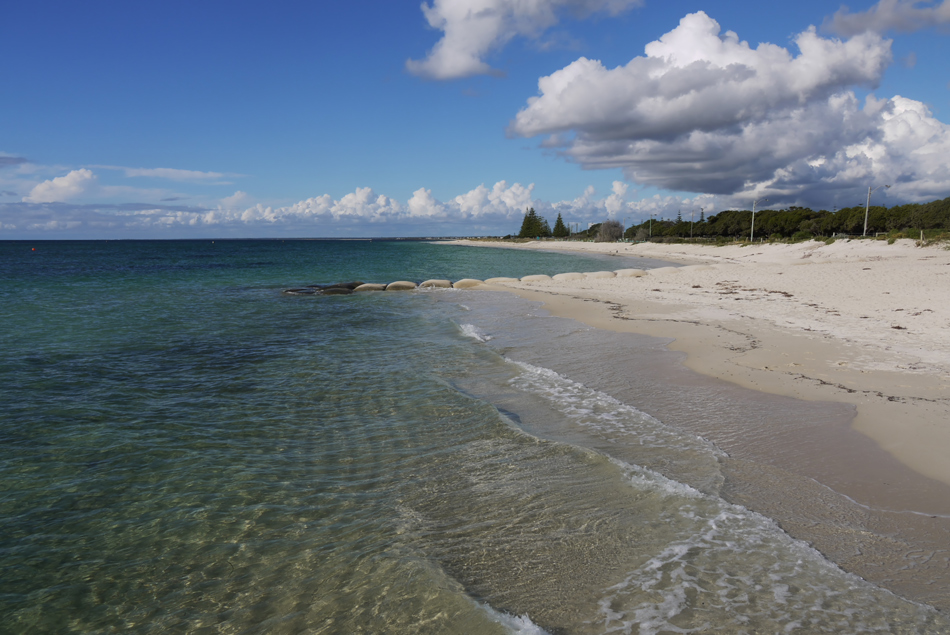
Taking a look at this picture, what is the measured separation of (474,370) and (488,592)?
7.37m

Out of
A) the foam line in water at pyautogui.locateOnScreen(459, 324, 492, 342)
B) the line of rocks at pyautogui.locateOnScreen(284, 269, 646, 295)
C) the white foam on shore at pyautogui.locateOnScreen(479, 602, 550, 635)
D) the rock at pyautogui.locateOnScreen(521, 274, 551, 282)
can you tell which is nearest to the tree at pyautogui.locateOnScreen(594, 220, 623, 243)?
the line of rocks at pyautogui.locateOnScreen(284, 269, 646, 295)

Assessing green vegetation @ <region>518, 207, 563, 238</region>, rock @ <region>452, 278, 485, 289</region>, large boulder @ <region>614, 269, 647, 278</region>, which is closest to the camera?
rock @ <region>452, 278, 485, 289</region>

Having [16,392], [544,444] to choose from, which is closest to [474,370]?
[544,444]

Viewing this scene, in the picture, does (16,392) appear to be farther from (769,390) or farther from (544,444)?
(769,390)

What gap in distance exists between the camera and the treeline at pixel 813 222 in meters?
59.3

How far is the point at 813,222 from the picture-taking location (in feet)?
289

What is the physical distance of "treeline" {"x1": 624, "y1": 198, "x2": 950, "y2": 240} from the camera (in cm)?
5931

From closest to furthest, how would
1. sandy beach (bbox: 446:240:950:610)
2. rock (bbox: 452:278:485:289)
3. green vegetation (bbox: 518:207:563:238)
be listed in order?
sandy beach (bbox: 446:240:950:610) < rock (bbox: 452:278:485:289) < green vegetation (bbox: 518:207:563:238)

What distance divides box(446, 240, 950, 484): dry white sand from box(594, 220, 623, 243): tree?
11785 centimetres

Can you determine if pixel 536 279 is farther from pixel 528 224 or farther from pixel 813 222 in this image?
pixel 528 224

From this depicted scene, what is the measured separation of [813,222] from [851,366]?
312ft

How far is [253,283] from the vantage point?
124ft

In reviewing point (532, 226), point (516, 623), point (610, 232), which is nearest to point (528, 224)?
point (532, 226)

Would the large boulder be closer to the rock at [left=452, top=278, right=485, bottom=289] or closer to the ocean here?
the rock at [left=452, top=278, right=485, bottom=289]
